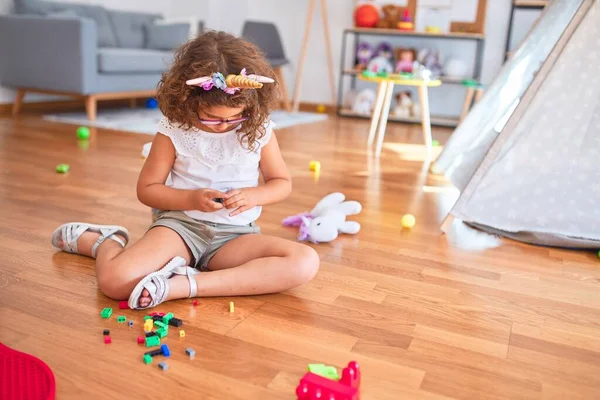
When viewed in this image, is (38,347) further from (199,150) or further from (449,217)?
(449,217)

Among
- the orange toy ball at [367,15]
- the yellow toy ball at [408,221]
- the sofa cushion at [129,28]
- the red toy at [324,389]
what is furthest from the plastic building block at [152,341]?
the orange toy ball at [367,15]

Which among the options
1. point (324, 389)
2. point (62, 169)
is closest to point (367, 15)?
point (62, 169)

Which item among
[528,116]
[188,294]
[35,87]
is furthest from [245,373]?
[35,87]

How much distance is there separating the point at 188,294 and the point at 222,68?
42 cm

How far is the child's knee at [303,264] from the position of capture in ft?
3.73

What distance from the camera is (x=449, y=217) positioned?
164cm

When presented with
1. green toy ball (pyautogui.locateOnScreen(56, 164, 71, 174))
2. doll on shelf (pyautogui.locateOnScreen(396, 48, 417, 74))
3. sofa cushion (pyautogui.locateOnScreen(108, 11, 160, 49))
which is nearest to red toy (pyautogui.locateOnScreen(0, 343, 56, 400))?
green toy ball (pyautogui.locateOnScreen(56, 164, 71, 174))

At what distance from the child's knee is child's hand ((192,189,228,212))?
17cm

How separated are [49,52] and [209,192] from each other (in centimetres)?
271

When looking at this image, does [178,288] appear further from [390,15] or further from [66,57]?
[390,15]

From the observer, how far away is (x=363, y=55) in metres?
4.44

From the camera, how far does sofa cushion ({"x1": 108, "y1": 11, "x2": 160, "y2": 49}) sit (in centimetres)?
400

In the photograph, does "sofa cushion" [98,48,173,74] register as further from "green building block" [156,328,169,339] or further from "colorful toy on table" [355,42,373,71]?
"green building block" [156,328,169,339]

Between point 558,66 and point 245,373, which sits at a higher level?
point 558,66
